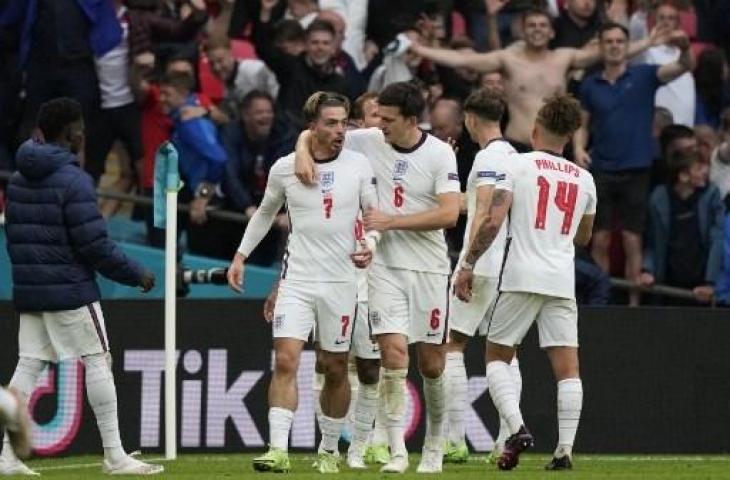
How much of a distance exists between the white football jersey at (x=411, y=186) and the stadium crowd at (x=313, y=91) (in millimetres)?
4571

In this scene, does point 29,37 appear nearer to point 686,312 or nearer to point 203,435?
point 203,435

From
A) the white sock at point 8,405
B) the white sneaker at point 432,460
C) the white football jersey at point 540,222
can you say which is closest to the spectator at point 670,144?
the white football jersey at point 540,222

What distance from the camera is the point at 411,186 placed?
14945 mm

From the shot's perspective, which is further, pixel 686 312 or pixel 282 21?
pixel 282 21

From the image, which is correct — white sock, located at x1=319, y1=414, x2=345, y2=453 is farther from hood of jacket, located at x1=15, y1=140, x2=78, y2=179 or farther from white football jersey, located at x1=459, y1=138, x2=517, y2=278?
hood of jacket, located at x1=15, y1=140, x2=78, y2=179

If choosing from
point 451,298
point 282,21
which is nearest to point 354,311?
point 451,298

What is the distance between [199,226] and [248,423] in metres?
2.64

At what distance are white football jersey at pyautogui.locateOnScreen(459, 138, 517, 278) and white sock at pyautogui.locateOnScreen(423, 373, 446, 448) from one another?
0.89 m

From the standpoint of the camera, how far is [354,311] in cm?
1465

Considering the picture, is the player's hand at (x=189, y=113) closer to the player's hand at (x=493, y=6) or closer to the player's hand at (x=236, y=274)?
the player's hand at (x=493, y=6)

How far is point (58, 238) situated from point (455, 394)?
3.42m

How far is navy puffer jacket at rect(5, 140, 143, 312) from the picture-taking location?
14.3 m

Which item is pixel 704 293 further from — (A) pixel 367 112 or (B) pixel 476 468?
(B) pixel 476 468

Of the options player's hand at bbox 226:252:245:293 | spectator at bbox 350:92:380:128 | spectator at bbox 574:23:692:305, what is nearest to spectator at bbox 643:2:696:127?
spectator at bbox 574:23:692:305
